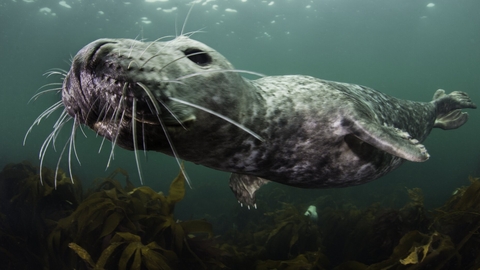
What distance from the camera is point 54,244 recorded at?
4117 millimetres

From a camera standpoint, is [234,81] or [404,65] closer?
[234,81]

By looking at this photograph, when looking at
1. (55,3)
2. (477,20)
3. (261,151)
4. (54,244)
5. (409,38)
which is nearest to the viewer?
(261,151)

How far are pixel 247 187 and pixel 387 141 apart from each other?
1.94 metres

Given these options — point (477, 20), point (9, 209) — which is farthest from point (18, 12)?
point (477, 20)

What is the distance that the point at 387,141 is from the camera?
82.7 inches

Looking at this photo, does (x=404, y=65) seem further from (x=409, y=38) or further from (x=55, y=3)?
(x=55, y=3)

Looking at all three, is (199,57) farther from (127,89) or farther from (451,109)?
(451,109)

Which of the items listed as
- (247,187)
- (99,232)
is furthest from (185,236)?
(99,232)

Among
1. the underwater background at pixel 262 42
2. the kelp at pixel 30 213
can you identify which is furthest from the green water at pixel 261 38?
the kelp at pixel 30 213

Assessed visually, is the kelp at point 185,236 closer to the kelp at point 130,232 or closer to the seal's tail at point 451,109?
the kelp at point 130,232

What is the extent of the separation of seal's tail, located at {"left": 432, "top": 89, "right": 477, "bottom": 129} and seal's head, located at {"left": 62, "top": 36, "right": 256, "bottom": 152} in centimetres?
504

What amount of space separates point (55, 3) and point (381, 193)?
22934 mm

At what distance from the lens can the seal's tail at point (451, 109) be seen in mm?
5059

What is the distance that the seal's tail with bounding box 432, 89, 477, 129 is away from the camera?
5.06 metres
